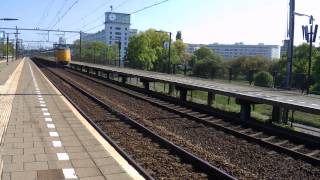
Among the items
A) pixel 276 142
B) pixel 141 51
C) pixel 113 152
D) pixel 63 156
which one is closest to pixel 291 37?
pixel 276 142

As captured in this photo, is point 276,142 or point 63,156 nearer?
point 63,156

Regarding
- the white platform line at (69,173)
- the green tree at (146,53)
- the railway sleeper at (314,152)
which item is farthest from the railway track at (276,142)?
the green tree at (146,53)

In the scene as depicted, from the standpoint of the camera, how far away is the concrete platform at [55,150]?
25.3 ft

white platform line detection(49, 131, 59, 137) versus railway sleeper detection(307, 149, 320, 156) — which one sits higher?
white platform line detection(49, 131, 59, 137)

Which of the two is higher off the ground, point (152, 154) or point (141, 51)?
point (141, 51)

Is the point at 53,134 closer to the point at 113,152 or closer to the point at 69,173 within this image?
the point at 113,152

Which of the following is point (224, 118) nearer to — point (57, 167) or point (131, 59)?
point (57, 167)

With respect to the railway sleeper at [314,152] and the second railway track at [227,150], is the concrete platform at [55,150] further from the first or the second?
the railway sleeper at [314,152]

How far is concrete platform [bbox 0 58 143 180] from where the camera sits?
7727 millimetres

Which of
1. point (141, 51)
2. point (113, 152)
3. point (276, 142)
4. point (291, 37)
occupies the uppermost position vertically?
point (141, 51)

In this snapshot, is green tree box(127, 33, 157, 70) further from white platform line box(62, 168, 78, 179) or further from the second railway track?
white platform line box(62, 168, 78, 179)

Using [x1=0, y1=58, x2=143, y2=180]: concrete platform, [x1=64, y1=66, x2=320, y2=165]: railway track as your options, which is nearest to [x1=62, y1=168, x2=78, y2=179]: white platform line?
[x1=0, y1=58, x2=143, y2=180]: concrete platform

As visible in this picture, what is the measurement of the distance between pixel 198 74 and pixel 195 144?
3862cm

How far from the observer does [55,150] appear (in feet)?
31.1
